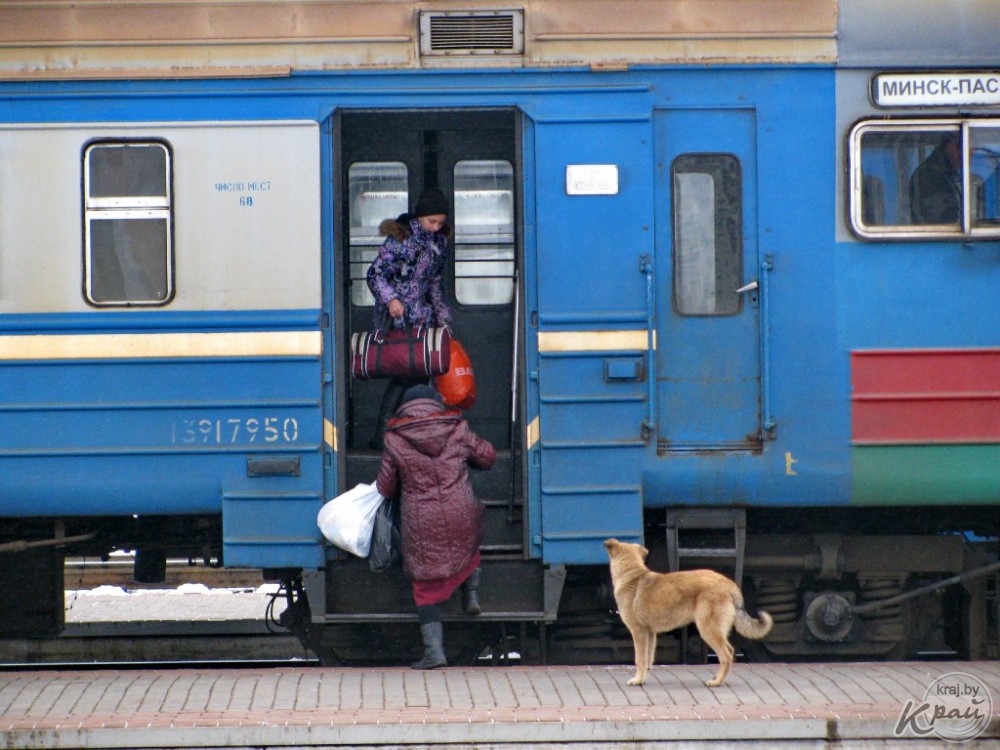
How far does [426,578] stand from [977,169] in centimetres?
372

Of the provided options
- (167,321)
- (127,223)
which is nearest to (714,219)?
(167,321)

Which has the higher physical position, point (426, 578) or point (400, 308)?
point (400, 308)

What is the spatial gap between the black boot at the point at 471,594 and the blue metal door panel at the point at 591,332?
0.39 metres

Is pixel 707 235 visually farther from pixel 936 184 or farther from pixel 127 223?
pixel 127 223

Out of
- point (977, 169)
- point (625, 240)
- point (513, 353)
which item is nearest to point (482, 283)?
point (513, 353)

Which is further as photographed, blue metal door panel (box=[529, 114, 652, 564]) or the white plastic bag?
blue metal door panel (box=[529, 114, 652, 564])

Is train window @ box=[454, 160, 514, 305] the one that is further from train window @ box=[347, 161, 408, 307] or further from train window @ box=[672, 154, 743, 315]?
train window @ box=[672, 154, 743, 315]

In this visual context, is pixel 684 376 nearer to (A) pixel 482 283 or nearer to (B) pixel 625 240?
(B) pixel 625 240

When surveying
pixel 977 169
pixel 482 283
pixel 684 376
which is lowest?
pixel 684 376

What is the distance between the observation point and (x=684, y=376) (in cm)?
736

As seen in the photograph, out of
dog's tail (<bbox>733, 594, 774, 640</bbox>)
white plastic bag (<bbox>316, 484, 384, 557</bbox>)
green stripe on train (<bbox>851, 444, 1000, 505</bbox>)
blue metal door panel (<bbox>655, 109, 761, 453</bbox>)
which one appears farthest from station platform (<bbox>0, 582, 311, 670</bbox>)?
green stripe on train (<bbox>851, 444, 1000, 505</bbox>)

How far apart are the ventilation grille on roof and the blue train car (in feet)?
0.06

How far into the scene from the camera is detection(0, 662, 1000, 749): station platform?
236 inches

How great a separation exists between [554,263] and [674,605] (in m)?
1.93
